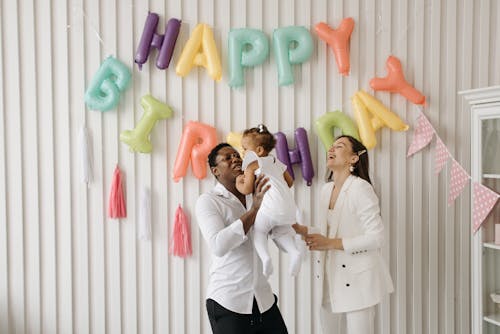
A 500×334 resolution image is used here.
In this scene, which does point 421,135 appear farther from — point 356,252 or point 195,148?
point 195,148

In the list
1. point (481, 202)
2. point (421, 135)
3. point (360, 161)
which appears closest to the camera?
point (360, 161)

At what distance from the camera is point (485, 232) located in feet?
8.38

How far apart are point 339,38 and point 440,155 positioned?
2.63 feet

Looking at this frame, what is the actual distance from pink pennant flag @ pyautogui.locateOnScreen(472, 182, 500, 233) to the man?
115cm

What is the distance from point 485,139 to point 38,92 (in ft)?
7.39

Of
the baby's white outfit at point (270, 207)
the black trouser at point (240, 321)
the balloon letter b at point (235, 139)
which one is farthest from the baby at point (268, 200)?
the balloon letter b at point (235, 139)

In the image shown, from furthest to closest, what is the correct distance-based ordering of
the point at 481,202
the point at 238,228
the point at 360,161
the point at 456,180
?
the point at 456,180, the point at 481,202, the point at 360,161, the point at 238,228

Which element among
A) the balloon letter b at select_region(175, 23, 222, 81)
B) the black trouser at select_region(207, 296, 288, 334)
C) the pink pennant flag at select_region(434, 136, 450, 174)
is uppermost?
the balloon letter b at select_region(175, 23, 222, 81)

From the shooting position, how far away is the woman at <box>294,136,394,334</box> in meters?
2.19

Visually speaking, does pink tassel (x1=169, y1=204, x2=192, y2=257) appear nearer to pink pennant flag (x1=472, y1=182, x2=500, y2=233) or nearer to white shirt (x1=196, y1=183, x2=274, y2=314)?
white shirt (x1=196, y1=183, x2=274, y2=314)

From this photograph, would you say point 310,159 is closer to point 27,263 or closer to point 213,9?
point 213,9

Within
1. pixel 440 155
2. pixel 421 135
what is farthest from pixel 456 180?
pixel 421 135

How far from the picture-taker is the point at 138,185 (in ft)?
8.48

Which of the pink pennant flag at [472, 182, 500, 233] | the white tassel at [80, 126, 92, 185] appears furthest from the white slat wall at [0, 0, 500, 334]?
the pink pennant flag at [472, 182, 500, 233]
